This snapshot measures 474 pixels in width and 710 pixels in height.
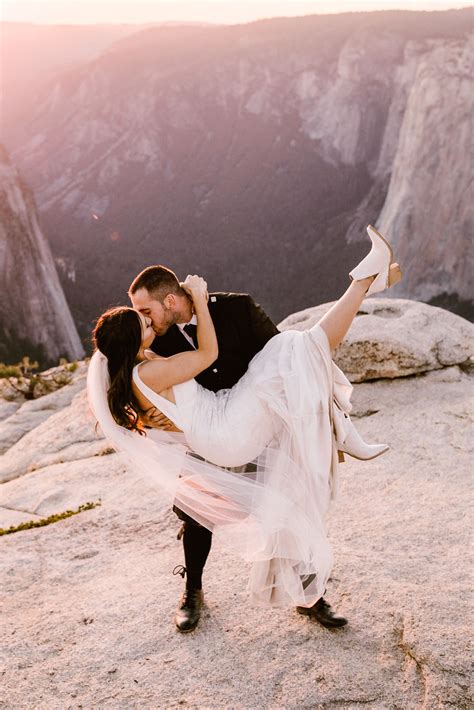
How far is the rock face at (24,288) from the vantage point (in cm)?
2786

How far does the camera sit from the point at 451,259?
2762 cm

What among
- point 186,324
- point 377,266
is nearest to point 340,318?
point 377,266

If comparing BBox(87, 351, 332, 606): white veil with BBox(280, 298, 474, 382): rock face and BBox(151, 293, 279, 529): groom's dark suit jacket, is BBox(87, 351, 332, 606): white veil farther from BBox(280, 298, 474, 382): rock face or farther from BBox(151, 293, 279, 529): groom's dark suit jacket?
BBox(280, 298, 474, 382): rock face

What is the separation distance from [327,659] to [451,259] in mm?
26616

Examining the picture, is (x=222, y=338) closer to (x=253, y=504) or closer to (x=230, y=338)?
(x=230, y=338)

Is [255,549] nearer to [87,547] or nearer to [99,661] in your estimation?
[99,661]

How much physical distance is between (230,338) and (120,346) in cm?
66

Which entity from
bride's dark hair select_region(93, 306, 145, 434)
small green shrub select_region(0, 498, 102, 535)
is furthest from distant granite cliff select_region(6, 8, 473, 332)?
bride's dark hair select_region(93, 306, 145, 434)

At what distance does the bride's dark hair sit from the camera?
3.09 metres

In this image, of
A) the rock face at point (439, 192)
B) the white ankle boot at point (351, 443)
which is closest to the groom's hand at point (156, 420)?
the white ankle boot at point (351, 443)

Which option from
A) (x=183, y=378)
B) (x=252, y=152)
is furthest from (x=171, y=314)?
(x=252, y=152)

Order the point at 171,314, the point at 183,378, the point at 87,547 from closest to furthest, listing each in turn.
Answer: the point at 183,378, the point at 171,314, the point at 87,547

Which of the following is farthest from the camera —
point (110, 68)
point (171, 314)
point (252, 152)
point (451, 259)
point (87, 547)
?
point (110, 68)

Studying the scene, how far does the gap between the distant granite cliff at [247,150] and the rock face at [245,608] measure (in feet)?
81.3
